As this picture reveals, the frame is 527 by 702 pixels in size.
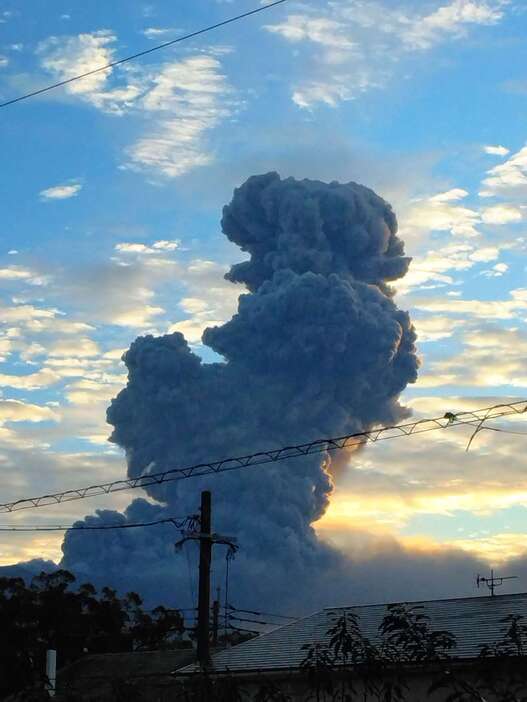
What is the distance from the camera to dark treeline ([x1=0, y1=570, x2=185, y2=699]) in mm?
68000

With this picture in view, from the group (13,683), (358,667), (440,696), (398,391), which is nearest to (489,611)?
(440,696)

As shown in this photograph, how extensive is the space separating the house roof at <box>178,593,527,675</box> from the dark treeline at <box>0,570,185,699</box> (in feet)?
103

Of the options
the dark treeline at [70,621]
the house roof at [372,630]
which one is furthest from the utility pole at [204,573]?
the dark treeline at [70,621]

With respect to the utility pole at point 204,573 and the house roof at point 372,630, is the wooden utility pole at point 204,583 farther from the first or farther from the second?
the house roof at point 372,630

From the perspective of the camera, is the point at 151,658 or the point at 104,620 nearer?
the point at 151,658

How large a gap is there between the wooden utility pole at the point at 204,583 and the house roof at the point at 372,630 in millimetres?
545

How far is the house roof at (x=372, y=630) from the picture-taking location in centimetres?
2842

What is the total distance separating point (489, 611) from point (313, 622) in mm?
6364

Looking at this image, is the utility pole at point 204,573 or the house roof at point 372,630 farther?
the utility pole at point 204,573

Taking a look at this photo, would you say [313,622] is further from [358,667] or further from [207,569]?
[358,667]

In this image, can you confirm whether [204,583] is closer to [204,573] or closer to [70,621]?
[204,573]

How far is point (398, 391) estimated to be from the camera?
374 ft

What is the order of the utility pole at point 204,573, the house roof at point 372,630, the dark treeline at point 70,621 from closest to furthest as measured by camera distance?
the house roof at point 372,630
the utility pole at point 204,573
the dark treeline at point 70,621

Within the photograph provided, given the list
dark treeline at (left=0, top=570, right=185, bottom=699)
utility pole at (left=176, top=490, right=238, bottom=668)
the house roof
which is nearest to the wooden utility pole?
utility pole at (left=176, top=490, right=238, bottom=668)
